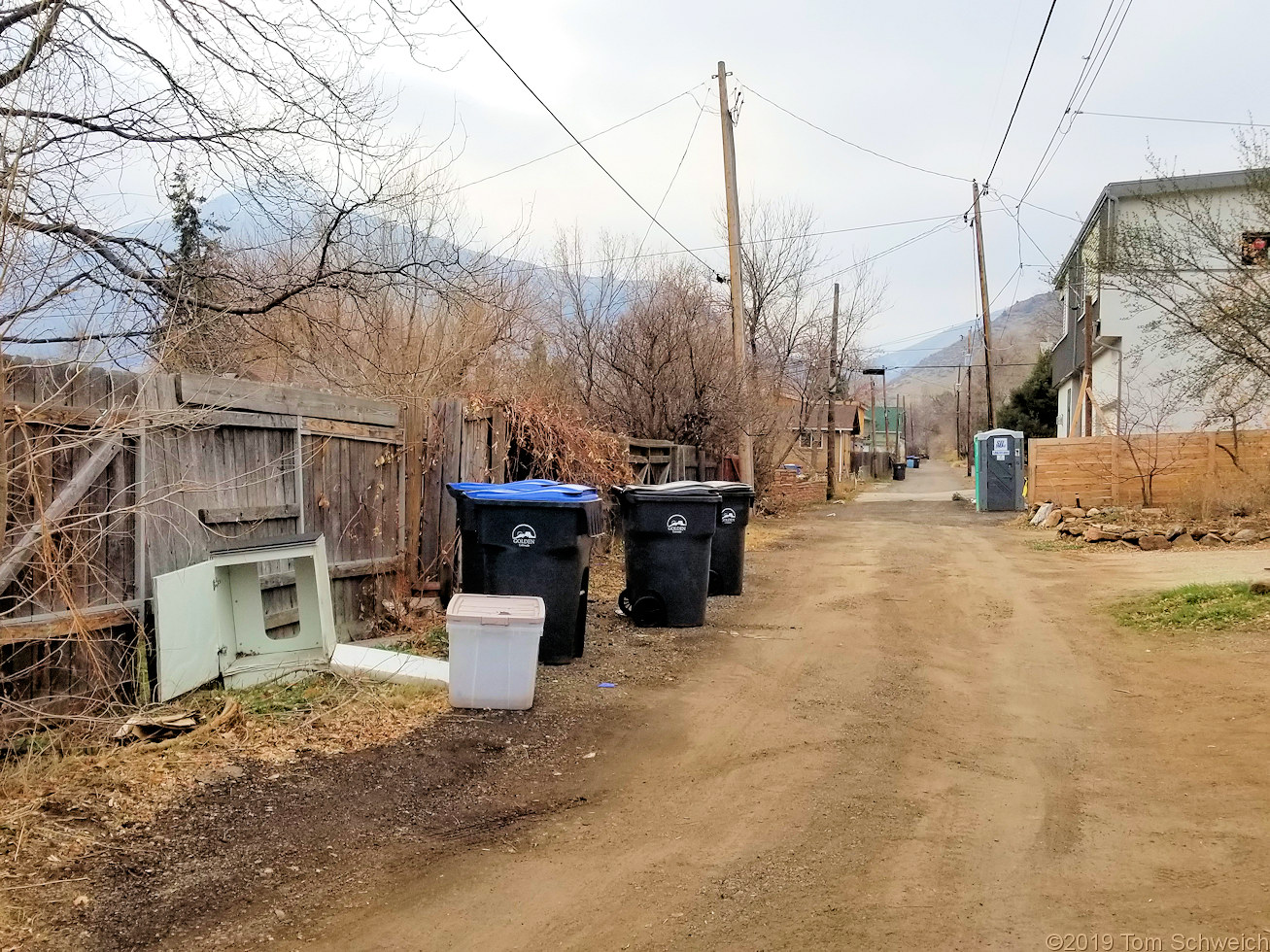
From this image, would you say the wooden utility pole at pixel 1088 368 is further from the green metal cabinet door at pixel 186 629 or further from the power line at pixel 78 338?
the green metal cabinet door at pixel 186 629

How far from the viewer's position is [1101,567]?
13.6 metres

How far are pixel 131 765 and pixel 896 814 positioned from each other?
3572 mm

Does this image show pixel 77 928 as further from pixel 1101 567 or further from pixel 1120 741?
pixel 1101 567

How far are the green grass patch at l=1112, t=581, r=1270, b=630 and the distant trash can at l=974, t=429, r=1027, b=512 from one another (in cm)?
1495

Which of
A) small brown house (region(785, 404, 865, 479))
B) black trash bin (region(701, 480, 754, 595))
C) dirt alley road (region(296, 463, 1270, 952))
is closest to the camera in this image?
dirt alley road (region(296, 463, 1270, 952))

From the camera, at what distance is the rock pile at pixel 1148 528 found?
50.7 ft

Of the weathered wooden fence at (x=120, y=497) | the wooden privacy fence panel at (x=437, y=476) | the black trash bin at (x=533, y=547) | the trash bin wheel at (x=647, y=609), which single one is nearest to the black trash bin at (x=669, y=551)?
the trash bin wheel at (x=647, y=609)

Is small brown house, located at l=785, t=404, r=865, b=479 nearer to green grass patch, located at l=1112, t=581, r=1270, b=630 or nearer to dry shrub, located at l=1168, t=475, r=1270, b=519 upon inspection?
dry shrub, located at l=1168, t=475, r=1270, b=519

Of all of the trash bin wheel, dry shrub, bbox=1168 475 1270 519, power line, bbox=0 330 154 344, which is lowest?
the trash bin wheel

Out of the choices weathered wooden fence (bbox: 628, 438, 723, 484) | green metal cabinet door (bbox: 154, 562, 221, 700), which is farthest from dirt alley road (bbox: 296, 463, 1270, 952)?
weathered wooden fence (bbox: 628, 438, 723, 484)

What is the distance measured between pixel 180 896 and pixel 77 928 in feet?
1.13

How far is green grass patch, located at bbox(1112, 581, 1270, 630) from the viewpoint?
8812 mm

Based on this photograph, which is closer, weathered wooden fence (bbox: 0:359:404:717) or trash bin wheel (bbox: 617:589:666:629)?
weathered wooden fence (bbox: 0:359:404:717)

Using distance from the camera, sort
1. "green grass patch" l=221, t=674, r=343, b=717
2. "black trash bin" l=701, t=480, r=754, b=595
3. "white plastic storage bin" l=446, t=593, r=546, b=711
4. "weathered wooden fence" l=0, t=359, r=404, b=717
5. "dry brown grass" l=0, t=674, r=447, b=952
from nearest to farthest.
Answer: "dry brown grass" l=0, t=674, r=447, b=952 < "weathered wooden fence" l=0, t=359, r=404, b=717 < "green grass patch" l=221, t=674, r=343, b=717 < "white plastic storage bin" l=446, t=593, r=546, b=711 < "black trash bin" l=701, t=480, r=754, b=595
